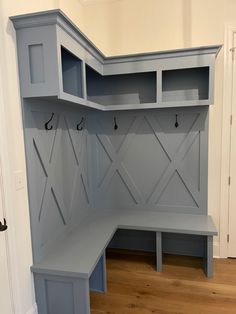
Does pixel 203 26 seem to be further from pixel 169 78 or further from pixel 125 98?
pixel 125 98

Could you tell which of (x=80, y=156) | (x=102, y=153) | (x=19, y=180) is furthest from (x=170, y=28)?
(x=19, y=180)

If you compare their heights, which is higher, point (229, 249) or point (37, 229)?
point (37, 229)

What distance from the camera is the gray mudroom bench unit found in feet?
5.58

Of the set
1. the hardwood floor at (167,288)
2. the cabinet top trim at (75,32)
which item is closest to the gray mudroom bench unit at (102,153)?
the cabinet top trim at (75,32)

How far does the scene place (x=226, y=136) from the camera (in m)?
2.63

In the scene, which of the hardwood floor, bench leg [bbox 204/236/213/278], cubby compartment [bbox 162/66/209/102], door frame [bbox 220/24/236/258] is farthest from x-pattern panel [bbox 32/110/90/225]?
door frame [bbox 220/24/236/258]

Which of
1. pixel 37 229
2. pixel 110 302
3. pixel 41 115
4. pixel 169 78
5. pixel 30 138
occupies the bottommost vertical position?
pixel 110 302

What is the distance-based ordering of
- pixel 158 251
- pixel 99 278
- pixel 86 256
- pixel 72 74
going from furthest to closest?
pixel 158 251 → pixel 99 278 → pixel 72 74 → pixel 86 256

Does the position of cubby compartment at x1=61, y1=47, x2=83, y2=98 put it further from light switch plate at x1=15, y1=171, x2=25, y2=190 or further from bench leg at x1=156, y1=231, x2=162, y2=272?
bench leg at x1=156, y1=231, x2=162, y2=272

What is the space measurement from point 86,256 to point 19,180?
775mm

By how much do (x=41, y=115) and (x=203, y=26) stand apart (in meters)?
1.95

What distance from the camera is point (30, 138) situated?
1.74m

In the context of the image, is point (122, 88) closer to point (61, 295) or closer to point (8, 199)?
point (8, 199)

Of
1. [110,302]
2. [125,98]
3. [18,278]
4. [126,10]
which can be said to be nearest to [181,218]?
[110,302]
